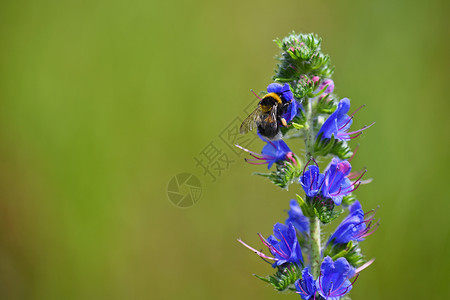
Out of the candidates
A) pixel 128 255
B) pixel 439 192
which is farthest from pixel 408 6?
pixel 128 255

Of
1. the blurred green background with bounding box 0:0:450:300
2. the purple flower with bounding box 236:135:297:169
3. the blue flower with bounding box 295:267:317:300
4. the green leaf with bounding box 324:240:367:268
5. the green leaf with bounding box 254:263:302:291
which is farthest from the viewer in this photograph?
the blurred green background with bounding box 0:0:450:300

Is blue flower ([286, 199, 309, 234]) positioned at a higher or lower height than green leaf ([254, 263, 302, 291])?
higher

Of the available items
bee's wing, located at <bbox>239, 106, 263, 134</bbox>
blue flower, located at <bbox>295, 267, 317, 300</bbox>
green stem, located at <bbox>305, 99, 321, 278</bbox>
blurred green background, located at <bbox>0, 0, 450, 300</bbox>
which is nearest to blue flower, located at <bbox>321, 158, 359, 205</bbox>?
green stem, located at <bbox>305, 99, 321, 278</bbox>

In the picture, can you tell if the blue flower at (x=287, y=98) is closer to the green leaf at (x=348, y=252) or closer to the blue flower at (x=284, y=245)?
A: the blue flower at (x=284, y=245)

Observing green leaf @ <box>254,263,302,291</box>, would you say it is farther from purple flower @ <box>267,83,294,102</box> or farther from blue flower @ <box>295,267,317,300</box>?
purple flower @ <box>267,83,294,102</box>

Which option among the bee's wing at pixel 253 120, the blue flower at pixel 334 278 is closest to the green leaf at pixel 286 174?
the bee's wing at pixel 253 120

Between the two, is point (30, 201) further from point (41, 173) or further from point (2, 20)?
point (2, 20)

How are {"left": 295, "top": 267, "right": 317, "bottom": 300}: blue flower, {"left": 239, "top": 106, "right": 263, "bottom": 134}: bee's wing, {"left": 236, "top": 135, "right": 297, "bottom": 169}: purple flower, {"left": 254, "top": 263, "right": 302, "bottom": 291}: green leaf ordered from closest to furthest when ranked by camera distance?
{"left": 295, "top": 267, "right": 317, "bottom": 300}: blue flower
{"left": 254, "top": 263, "right": 302, "bottom": 291}: green leaf
{"left": 236, "top": 135, "right": 297, "bottom": 169}: purple flower
{"left": 239, "top": 106, "right": 263, "bottom": 134}: bee's wing

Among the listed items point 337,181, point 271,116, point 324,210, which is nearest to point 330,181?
point 337,181

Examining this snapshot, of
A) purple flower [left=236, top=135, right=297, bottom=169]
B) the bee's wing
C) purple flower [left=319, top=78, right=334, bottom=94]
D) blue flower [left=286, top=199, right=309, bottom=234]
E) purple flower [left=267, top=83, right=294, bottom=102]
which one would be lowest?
blue flower [left=286, top=199, right=309, bottom=234]
